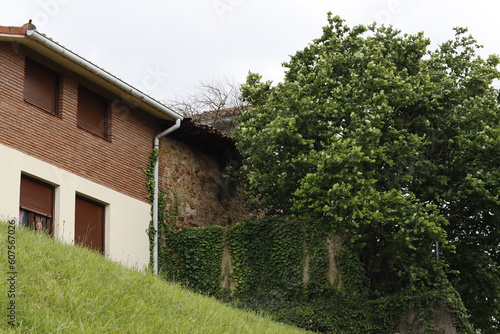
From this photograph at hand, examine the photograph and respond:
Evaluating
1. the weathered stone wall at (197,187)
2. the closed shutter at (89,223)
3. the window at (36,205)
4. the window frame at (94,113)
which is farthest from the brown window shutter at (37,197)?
the weathered stone wall at (197,187)

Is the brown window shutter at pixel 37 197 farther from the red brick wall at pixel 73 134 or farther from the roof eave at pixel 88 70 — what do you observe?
the roof eave at pixel 88 70

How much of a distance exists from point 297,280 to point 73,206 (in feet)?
16.8

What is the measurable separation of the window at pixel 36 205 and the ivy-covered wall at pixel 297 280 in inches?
106

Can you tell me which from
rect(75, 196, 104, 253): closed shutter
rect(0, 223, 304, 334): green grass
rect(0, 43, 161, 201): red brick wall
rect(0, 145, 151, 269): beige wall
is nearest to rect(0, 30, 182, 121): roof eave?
rect(0, 43, 161, 201): red brick wall

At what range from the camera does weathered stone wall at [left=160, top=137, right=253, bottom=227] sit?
63.2 feet

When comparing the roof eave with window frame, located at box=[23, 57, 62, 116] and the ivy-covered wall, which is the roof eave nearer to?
window frame, located at box=[23, 57, 62, 116]

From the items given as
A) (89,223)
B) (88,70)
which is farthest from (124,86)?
(89,223)

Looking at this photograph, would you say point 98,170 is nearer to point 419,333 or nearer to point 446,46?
point 419,333

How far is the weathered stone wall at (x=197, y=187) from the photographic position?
63.2ft

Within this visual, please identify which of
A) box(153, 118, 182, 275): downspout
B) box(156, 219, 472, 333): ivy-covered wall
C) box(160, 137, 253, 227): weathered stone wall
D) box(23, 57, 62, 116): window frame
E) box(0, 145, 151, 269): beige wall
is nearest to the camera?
box(0, 145, 151, 269): beige wall

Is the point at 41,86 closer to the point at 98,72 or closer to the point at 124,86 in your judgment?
the point at 98,72

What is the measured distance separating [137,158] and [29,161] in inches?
135

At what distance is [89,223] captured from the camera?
1678cm

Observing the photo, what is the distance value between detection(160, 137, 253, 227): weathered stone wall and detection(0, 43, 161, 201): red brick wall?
2.76ft
